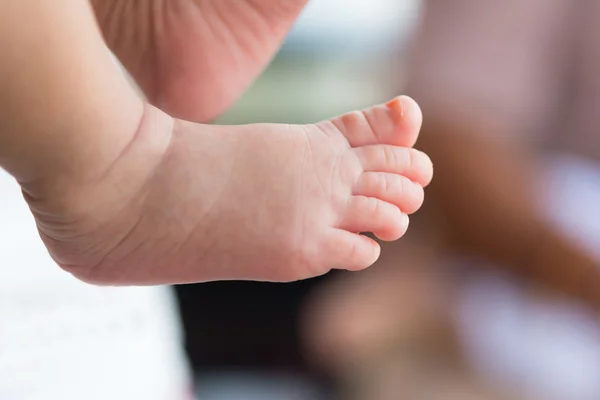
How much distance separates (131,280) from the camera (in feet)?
1.39

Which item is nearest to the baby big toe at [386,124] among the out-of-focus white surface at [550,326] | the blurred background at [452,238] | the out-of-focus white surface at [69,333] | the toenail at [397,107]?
the toenail at [397,107]

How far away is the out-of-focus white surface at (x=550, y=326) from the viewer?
130 cm

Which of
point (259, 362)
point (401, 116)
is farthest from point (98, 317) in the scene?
point (401, 116)

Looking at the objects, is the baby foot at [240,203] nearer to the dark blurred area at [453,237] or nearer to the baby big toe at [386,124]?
the baby big toe at [386,124]

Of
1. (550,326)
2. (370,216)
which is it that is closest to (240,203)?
(370,216)

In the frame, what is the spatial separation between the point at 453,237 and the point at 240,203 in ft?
3.58

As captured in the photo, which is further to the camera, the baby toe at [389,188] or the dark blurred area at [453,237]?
the dark blurred area at [453,237]

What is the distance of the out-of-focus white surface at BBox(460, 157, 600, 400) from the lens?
130 cm

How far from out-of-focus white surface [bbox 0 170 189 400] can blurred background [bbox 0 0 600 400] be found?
0.26 metres

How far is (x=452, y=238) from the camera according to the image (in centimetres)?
145

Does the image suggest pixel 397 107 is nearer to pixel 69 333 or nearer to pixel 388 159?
pixel 388 159

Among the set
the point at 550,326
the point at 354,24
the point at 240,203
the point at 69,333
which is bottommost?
the point at 550,326

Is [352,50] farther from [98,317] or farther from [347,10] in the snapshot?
[98,317]

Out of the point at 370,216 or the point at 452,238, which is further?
the point at 452,238
